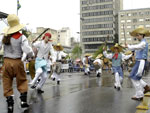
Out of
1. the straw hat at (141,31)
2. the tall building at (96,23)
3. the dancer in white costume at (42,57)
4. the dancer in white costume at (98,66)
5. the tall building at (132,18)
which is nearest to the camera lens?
the straw hat at (141,31)

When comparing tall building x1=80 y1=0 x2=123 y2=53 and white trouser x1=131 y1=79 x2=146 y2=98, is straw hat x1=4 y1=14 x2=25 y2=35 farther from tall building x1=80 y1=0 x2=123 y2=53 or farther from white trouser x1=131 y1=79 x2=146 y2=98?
tall building x1=80 y1=0 x2=123 y2=53

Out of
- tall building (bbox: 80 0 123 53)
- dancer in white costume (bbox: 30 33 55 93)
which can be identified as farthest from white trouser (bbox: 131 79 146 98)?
tall building (bbox: 80 0 123 53)

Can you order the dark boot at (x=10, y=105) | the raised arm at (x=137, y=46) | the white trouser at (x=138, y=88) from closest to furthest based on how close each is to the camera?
the dark boot at (x=10, y=105), the raised arm at (x=137, y=46), the white trouser at (x=138, y=88)

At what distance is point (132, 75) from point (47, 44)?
10.5 ft

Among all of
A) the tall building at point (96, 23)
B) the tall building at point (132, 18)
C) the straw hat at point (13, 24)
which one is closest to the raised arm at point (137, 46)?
the straw hat at point (13, 24)

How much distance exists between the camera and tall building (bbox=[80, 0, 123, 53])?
4333 inches

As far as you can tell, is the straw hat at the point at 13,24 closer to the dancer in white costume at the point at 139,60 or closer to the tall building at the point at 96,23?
the dancer in white costume at the point at 139,60

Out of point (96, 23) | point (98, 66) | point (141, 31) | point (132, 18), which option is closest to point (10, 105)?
point (141, 31)

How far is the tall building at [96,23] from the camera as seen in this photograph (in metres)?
110

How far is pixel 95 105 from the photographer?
5711mm

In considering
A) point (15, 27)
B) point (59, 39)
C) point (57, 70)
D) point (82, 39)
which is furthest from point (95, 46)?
point (15, 27)

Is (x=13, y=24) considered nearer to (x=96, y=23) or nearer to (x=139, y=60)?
(x=139, y=60)

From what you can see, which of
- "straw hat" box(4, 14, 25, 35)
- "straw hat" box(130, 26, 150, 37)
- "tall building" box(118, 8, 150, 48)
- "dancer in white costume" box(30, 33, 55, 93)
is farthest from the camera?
"tall building" box(118, 8, 150, 48)

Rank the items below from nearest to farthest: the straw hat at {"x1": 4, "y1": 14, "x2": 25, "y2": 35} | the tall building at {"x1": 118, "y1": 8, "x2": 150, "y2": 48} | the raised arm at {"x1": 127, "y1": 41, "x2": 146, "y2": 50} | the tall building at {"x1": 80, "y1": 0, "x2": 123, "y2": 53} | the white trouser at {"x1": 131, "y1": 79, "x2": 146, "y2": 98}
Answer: the straw hat at {"x1": 4, "y1": 14, "x2": 25, "y2": 35} < the raised arm at {"x1": 127, "y1": 41, "x2": 146, "y2": 50} < the white trouser at {"x1": 131, "y1": 79, "x2": 146, "y2": 98} < the tall building at {"x1": 118, "y1": 8, "x2": 150, "y2": 48} < the tall building at {"x1": 80, "y1": 0, "x2": 123, "y2": 53}
